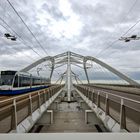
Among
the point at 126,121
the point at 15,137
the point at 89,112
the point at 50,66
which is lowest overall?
the point at 89,112

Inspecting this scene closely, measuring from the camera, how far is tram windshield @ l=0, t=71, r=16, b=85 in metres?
24.9

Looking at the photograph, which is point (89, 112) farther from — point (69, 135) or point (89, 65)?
point (89, 65)

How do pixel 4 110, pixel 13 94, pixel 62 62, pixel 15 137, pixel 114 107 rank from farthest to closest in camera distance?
pixel 62 62 < pixel 13 94 < pixel 114 107 < pixel 4 110 < pixel 15 137

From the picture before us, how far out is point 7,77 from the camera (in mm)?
25281

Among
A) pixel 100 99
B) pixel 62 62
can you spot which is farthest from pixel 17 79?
pixel 62 62

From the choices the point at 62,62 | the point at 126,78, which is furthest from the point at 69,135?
the point at 62,62

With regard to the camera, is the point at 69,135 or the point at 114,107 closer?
the point at 69,135

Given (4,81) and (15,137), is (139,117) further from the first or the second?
(4,81)

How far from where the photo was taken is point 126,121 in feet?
22.0

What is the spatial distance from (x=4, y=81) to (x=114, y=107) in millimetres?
19122

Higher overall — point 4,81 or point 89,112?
point 4,81

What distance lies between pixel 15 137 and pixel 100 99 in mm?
11711

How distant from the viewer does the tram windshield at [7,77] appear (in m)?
24.9

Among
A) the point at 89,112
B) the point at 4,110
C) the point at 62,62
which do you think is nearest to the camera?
the point at 4,110
